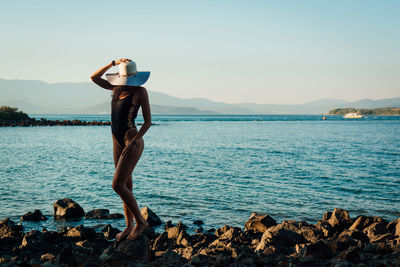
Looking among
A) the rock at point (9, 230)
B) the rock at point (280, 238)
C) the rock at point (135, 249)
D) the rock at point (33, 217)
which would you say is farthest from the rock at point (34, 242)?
the rock at point (280, 238)

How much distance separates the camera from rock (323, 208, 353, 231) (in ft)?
41.0

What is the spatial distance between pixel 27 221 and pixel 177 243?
19.9 ft

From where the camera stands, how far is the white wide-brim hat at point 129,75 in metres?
6.90

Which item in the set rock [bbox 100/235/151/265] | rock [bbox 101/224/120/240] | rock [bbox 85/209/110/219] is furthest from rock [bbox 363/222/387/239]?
rock [bbox 85/209/110/219]

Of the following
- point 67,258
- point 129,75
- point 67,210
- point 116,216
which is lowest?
point 116,216

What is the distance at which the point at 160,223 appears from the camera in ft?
44.3

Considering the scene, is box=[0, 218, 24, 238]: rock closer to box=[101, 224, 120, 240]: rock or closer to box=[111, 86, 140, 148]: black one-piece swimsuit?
box=[101, 224, 120, 240]: rock

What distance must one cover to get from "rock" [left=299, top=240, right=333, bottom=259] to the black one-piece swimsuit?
3910 mm

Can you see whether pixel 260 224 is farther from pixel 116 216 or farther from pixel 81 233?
pixel 81 233

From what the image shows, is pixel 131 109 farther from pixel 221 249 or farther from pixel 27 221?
pixel 27 221

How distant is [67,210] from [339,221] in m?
9.41

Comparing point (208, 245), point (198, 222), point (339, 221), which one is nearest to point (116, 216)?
point (198, 222)

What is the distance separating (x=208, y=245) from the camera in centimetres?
1025

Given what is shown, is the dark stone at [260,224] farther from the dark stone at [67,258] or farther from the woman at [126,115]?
the dark stone at [67,258]
